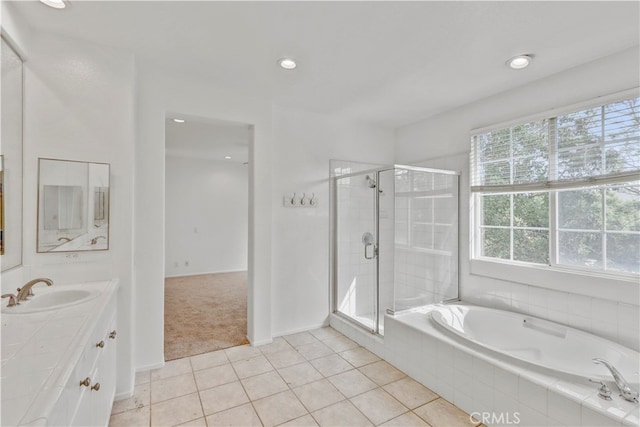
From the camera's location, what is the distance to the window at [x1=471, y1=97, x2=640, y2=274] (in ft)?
7.04

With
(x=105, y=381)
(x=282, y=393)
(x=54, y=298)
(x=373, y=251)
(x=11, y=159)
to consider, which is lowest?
(x=282, y=393)

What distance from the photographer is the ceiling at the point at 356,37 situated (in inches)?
68.6

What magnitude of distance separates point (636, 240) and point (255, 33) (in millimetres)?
2971

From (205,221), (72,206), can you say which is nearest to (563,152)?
(72,206)

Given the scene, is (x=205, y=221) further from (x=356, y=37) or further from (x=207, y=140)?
(x=356, y=37)

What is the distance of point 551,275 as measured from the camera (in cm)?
248

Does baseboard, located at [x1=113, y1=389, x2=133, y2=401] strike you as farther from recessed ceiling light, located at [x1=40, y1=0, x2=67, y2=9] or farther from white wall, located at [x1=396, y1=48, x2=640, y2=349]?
white wall, located at [x1=396, y1=48, x2=640, y2=349]

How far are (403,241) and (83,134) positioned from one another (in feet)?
9.37

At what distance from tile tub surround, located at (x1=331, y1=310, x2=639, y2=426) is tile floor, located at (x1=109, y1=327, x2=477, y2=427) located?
0.39ft

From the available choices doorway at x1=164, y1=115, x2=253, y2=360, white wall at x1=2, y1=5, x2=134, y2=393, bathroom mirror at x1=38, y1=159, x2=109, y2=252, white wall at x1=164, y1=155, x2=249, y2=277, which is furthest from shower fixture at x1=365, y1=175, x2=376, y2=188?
white wall at x1=164, y1=155, x2=249, y2=277

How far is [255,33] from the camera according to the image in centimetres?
199

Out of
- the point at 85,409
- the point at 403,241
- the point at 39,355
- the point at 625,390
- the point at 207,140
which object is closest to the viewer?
the point at 39,355

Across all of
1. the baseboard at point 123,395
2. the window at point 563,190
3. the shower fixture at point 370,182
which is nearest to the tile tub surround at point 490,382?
the window at point 563,190

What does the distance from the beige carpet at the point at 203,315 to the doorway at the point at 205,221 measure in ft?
0.05
